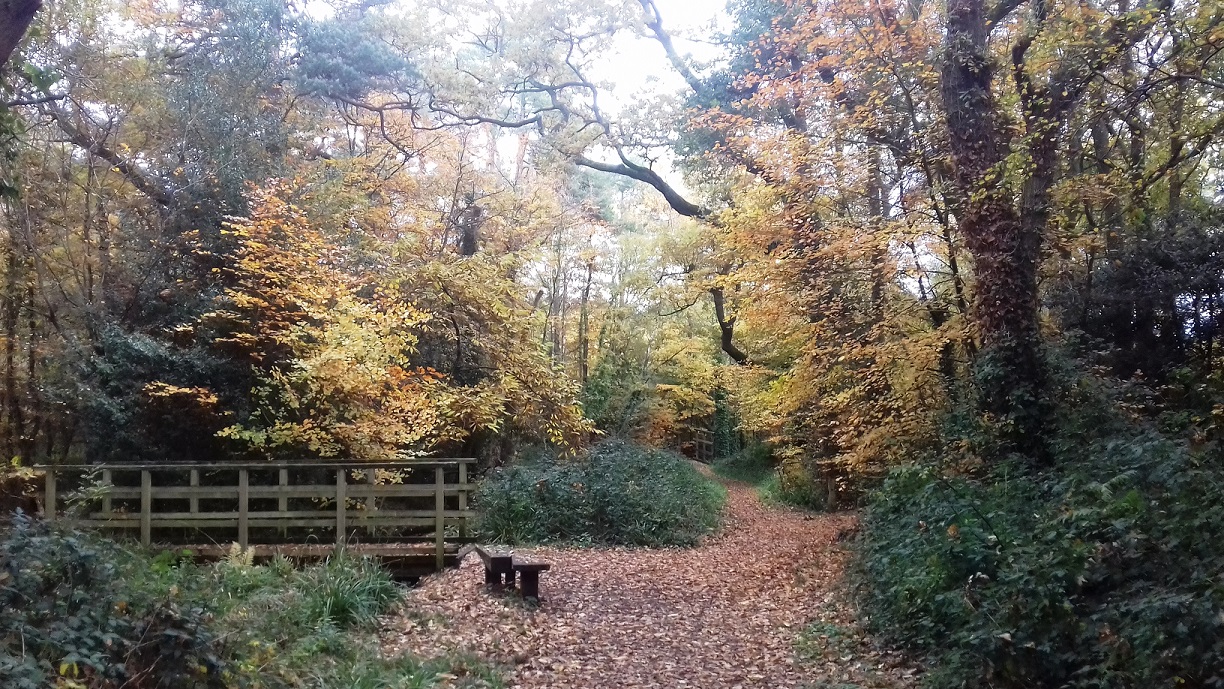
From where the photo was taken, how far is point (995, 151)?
31.2ft

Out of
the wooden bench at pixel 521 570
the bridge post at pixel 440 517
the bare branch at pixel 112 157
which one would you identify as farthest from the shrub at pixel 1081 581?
the bare branch at pixel 112 157

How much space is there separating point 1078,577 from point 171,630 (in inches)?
208

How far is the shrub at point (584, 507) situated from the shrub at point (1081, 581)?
260 inches

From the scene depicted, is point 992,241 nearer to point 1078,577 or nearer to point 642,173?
point 1078,577

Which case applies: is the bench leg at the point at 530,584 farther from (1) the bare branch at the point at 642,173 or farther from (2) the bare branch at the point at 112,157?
(1) the bare branch at the point at 642,173

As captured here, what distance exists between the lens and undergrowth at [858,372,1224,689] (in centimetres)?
418

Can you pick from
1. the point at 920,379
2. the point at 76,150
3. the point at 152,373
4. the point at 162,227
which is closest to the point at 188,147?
the point at 162,227

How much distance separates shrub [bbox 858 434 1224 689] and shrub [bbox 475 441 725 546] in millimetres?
6593

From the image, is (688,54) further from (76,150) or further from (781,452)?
(76,150)

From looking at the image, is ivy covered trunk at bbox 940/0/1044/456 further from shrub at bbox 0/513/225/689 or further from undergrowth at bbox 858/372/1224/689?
shrub at bbox 0/513/225/689

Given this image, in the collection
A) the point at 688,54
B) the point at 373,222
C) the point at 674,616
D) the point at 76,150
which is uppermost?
the point at 688,54

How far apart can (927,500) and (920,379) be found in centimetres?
397

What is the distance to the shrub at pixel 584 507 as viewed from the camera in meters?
13.3

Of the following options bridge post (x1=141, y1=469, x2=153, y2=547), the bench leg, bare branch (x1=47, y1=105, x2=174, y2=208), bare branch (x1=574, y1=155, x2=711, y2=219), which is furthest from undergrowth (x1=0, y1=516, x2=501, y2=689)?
bare branch (x1=574, y1=155, x2=711, y2=219)
